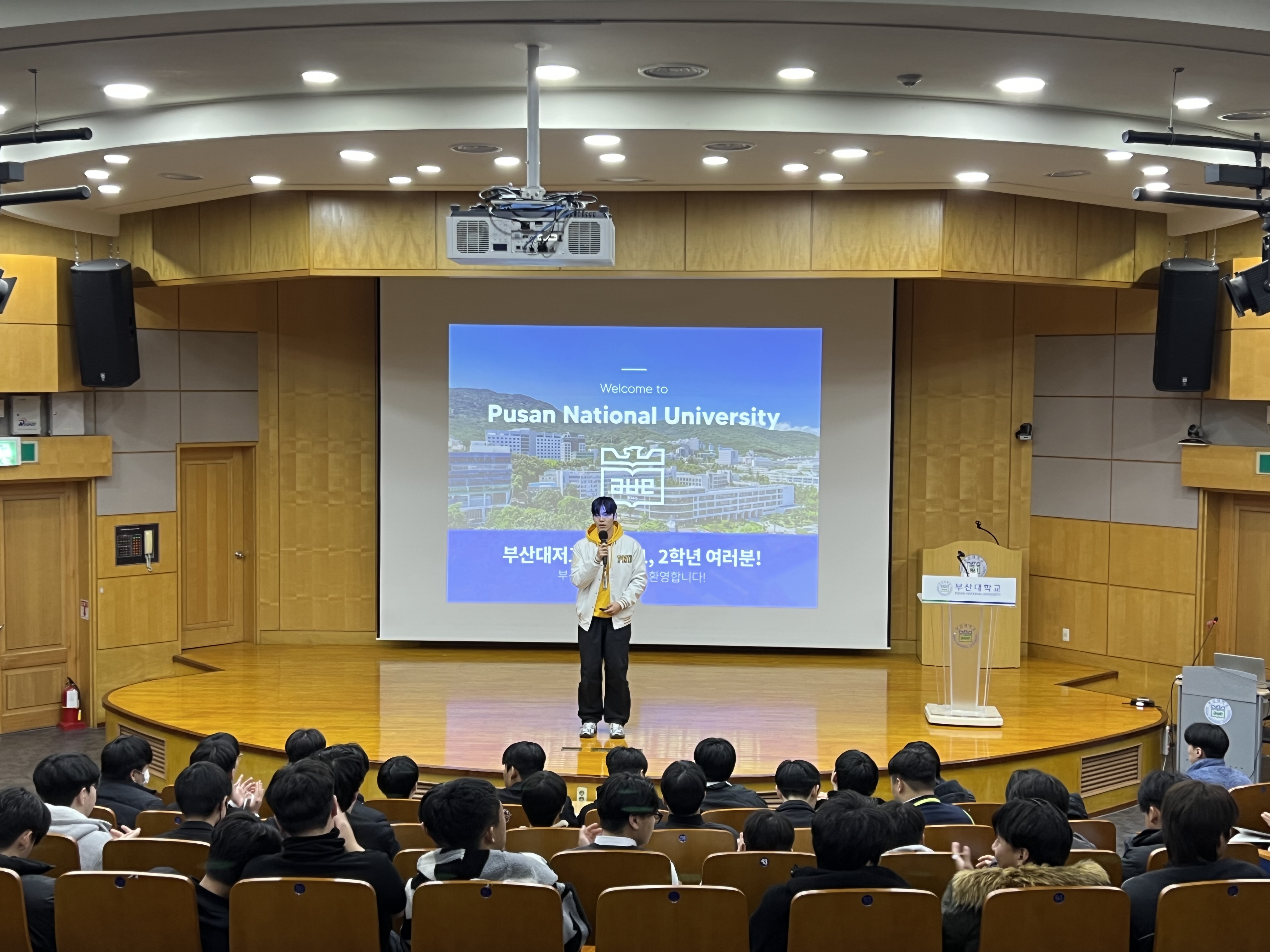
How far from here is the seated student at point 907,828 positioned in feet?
12.3

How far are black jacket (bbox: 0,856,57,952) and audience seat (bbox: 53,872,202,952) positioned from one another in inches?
3.5

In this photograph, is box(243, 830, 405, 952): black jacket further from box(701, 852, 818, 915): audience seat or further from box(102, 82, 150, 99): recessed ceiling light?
box(102, 82, 150, 99): recessed ceiling light

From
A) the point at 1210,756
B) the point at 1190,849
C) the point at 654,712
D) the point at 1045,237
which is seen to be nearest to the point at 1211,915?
the point at 1190,849

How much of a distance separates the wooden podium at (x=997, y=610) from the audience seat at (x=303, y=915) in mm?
7754

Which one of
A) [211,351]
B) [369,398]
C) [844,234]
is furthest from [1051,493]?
[211,351]

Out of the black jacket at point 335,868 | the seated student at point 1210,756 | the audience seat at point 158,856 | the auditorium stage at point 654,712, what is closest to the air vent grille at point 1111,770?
the auditorium stage at point 654,712

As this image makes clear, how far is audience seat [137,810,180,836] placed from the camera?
443cm

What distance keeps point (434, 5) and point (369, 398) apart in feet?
21.8

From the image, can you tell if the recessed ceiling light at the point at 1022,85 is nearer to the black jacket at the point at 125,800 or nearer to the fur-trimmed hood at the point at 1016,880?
the fur-trimmed hood at the point at 1016,880

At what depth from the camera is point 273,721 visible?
330 inches

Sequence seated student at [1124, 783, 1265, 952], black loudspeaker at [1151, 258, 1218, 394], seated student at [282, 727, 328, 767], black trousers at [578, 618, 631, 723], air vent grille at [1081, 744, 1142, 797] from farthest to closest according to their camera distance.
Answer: black loudspeaker at [1151, 258, 1218, 394]
air vent grille at [1081, 744, 1142, 797]
black trousers at [578, 618, 631, 723]
seated student at [282, 727, 328, 767]
seated student at [1124, 783, 1265, 952]

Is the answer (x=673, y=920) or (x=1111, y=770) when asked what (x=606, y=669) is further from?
(x=673, y=920)

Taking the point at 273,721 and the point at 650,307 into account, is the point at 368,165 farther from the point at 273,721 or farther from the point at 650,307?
the point at 273,721

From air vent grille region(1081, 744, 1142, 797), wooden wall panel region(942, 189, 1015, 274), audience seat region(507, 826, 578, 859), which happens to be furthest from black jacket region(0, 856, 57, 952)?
wooden wall panel region(942, 189, 1015, 274)
